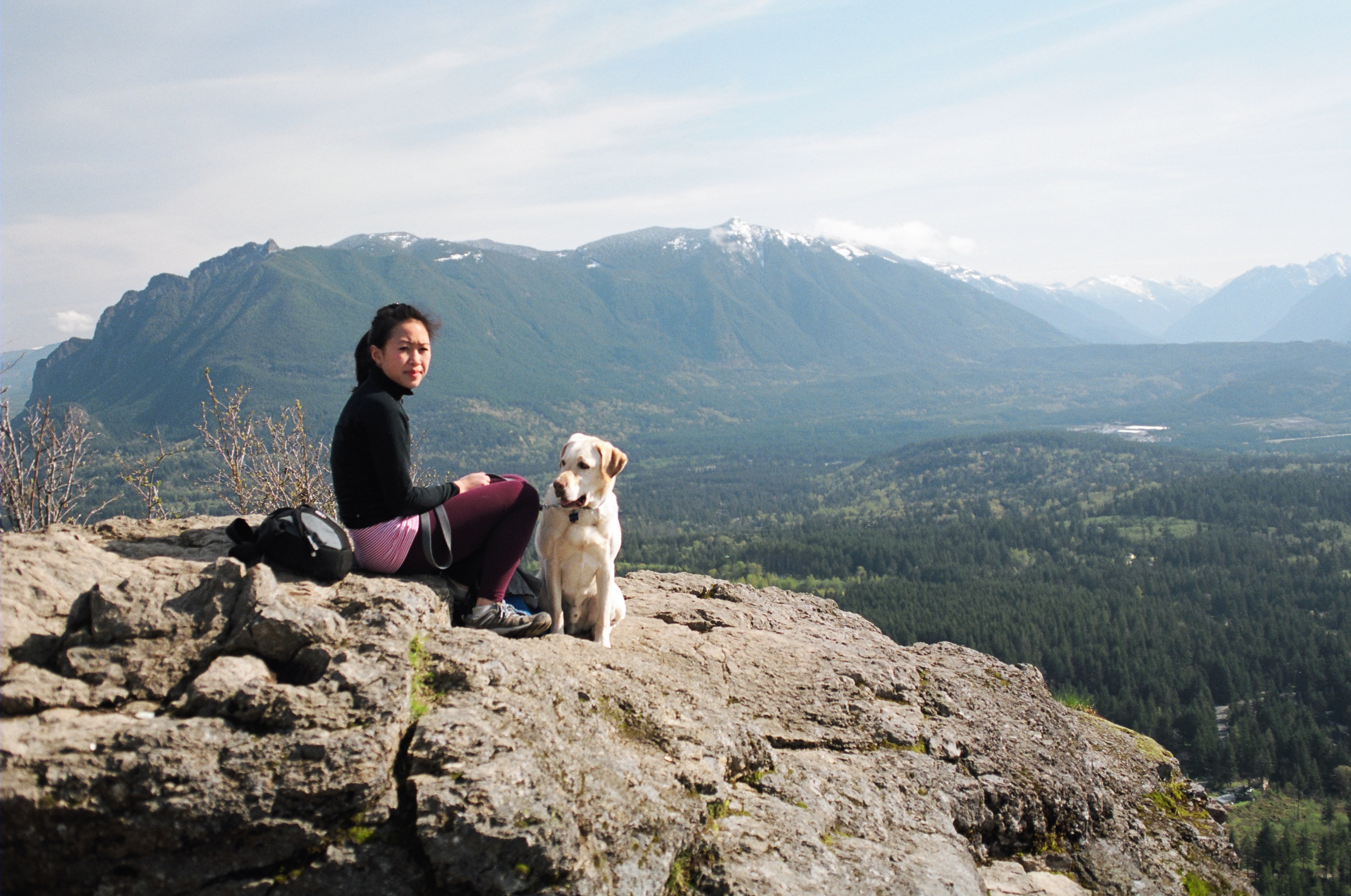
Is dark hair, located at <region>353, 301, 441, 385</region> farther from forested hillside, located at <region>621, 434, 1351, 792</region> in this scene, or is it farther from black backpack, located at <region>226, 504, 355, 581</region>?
forested hillside, located at <region>621, 434, 1351, 792</region>

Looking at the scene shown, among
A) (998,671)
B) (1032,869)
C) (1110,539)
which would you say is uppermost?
(998,671)

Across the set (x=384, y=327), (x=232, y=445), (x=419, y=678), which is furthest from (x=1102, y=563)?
(x=419, y=678)

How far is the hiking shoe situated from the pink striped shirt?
750mm

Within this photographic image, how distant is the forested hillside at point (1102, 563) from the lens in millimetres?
63344

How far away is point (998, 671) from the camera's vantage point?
31.2 ft

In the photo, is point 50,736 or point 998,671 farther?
point 998,671

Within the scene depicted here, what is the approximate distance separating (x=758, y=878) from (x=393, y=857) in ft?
7.16

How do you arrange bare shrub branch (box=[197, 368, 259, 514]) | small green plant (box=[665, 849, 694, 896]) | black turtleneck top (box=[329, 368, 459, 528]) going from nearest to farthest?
small green plant (box=[665, 849, 694, 896]), black turtleneck top (box=[329, 368, 459, 528]), bare shrub branch (box=[197, 368, 259, 514])

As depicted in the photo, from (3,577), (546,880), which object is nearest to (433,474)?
(3,577)

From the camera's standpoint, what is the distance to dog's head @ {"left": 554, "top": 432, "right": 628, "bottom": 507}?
21.3 ft

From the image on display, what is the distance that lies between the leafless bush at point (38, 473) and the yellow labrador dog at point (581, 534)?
8.28 metres

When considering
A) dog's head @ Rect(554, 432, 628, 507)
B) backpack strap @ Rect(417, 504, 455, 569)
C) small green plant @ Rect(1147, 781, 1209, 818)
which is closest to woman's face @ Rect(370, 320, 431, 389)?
backpack strap @ Rect(417, 504, 455, 569)

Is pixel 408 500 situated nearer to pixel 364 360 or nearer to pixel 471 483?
pixel 471 483

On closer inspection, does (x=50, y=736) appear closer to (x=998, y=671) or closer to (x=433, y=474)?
(x=998, y=671)
